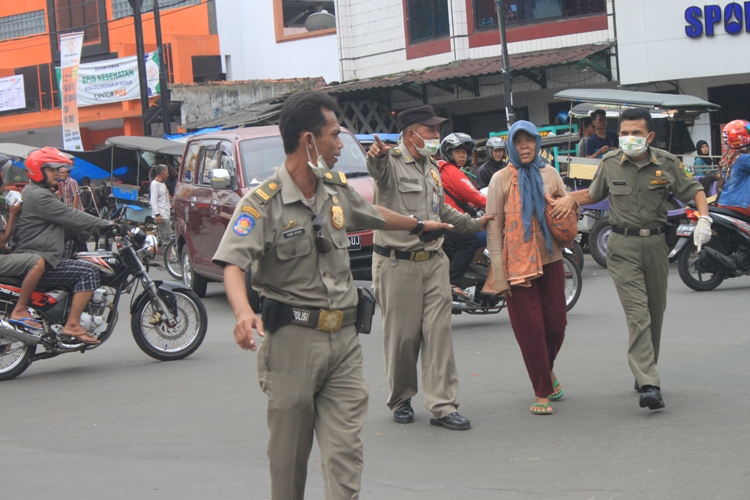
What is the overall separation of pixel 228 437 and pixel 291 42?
25584mm

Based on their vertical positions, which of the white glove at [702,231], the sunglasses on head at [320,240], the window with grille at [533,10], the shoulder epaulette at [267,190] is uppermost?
the window with grille at [533,10]

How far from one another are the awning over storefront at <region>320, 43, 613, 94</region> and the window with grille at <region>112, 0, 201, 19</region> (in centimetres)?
1127

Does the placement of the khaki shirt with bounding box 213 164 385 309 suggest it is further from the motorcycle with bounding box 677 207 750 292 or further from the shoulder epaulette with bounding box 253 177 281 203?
the motorcycle with bounding box 677 207 750 292

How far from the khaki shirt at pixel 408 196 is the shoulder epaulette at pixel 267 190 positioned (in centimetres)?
206

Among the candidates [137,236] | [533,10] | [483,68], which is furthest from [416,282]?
[533,10]

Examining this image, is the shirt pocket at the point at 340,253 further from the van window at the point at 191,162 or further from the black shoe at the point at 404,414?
the van window at the point at 191,162

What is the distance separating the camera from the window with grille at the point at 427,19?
77.8 feet

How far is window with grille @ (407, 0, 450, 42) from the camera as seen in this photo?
77.8ft

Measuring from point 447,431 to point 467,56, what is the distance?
18.1m

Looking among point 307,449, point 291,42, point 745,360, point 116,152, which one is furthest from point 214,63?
point 307,449

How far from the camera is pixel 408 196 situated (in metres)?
6.01

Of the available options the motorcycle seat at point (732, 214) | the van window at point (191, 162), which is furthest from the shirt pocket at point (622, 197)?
the van window at point (191, 162)

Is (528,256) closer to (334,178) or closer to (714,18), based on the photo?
(334,178)

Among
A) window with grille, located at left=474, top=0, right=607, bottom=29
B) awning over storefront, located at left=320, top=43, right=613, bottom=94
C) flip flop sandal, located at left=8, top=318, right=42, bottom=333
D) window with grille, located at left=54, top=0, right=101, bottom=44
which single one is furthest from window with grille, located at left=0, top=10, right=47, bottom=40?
flip flop sandal, located at left=8, top=318, right=42, bottom=333
